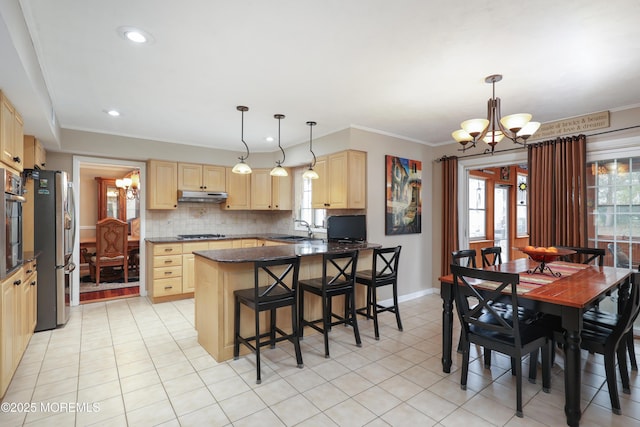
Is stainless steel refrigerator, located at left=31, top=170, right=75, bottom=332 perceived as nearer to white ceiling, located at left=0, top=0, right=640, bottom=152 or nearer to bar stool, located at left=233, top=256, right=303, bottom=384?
white ceiling, located at left=0, top=0, right=640, bottom=152

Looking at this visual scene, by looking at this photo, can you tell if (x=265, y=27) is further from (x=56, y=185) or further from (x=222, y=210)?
(x=222, y=210)

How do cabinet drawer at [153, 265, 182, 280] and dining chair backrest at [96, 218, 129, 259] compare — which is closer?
cabinet drawer at [153, 265, 182, 280]

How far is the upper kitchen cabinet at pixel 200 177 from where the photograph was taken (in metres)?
5.30

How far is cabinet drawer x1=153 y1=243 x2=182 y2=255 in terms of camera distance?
474cm

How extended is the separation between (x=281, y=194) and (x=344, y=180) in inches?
77.4

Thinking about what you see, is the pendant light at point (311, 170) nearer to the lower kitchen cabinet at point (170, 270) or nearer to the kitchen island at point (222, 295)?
the kitchen island at point (222, 295)

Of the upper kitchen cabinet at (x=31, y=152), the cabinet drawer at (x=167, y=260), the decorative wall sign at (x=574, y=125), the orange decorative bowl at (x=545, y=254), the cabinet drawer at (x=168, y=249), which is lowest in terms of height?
the cabinet drawer at (x=167, y=260)

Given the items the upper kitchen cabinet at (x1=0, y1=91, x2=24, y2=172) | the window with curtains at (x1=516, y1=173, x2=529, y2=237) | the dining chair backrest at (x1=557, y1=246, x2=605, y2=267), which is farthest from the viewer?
the window with curtains at (x1=516, y1=173, x2=529, y2=237)

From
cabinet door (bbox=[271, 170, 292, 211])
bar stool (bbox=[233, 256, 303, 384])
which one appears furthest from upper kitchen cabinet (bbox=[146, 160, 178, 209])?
bar stool (bbox=[233, 256, 303, 384])

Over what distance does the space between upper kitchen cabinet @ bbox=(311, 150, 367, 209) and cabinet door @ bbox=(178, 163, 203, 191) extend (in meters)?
2.20

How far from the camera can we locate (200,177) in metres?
5.46

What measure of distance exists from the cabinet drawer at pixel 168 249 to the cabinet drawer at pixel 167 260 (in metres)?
0.06

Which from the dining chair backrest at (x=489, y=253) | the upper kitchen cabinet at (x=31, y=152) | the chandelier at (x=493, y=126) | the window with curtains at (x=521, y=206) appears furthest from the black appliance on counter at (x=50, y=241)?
the window with curtains at (x=521, y=206)

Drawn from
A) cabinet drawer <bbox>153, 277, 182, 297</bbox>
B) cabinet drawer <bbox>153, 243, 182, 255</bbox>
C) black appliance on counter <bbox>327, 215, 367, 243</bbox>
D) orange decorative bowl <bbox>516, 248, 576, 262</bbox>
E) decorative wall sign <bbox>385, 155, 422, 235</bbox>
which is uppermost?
decorative wall sign <bbox>385, 155, 422, 235</bbox>
